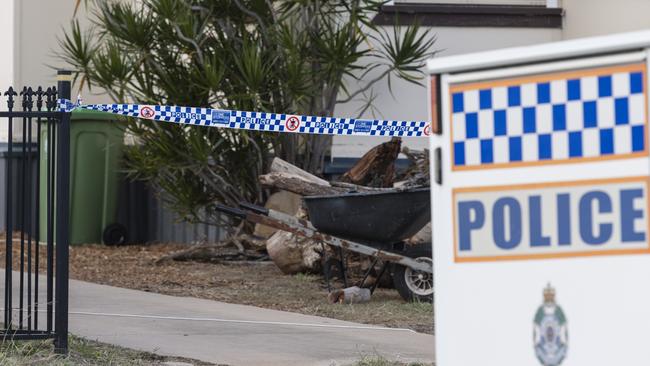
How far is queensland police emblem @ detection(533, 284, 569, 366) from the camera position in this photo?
3.64 meters

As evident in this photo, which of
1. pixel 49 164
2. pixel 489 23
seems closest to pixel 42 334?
pixel 49 164

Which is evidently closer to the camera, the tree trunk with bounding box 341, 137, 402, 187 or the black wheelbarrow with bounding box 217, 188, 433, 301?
the black wheelbarrow with bounding box 217, 188, 433, 301

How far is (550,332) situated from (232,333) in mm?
4084

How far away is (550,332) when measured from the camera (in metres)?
3.66

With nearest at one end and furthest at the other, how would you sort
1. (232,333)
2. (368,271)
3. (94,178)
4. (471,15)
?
(232,333) → (368,271) → (471,15) → (94,178)

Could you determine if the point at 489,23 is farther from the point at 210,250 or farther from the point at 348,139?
the point at 210,250

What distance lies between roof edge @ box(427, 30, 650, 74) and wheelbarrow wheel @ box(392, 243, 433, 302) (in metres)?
5.17

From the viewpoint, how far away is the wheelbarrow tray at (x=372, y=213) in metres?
8.55

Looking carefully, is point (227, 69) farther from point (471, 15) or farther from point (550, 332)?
point (550, 332)

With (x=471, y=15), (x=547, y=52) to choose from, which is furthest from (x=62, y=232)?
(x=471, y=15)

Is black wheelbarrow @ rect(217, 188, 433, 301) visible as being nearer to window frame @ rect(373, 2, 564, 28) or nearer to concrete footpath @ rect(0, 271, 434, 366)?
concrete footpath @ rect(0, 271, 434, 366)

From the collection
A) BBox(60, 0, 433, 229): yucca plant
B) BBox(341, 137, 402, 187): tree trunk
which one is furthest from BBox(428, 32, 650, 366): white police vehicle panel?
BBox(60, 0, 433, 229): yucca plant

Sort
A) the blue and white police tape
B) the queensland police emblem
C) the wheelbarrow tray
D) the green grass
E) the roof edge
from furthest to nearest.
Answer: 1. the wheelbarrow tray
2. the blue and white police tape
3. the green grass
4. the queensland police emblem
5. the roof edge

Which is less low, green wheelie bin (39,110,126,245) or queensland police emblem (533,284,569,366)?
green wheelie bin (39,110,126,245)
